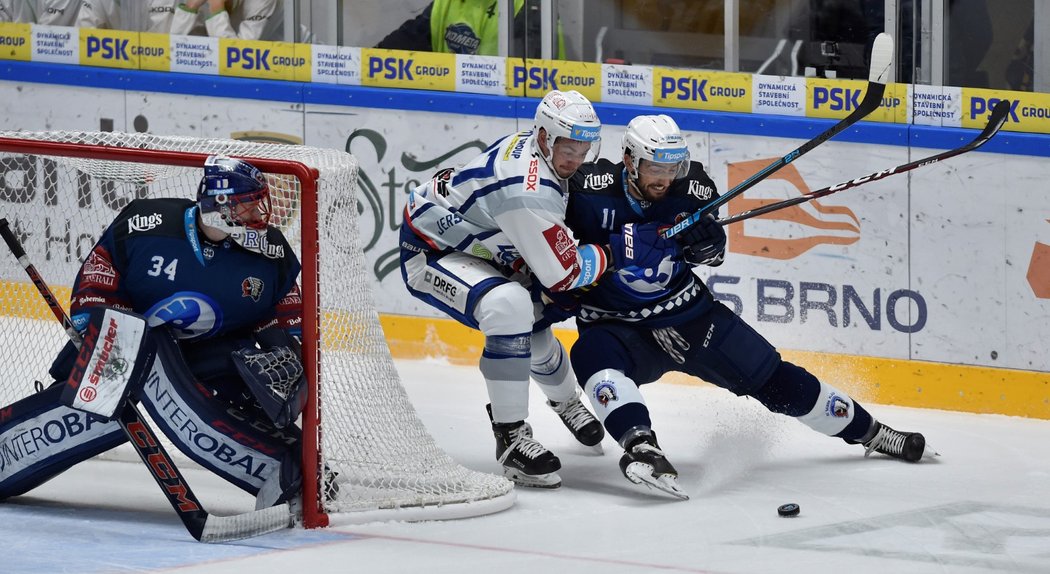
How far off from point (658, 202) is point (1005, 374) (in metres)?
1.63

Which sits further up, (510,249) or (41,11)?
(41,11)

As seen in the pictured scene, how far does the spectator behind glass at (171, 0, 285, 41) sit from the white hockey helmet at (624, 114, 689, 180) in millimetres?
2777

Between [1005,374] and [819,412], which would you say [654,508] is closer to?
[819,412]

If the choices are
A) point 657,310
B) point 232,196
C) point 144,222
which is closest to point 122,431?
point 144,222

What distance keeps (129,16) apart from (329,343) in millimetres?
3587

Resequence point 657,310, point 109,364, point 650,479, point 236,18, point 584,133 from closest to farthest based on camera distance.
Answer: point 109,364 → point 650,479 → point 584,133 → point 657,310 → point 236,18

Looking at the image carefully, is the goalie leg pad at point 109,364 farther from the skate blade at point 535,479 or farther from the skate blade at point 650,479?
the skate blade at point 650,479

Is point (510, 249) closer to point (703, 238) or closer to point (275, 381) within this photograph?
point (703, 238)

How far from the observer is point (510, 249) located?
4.55 meters

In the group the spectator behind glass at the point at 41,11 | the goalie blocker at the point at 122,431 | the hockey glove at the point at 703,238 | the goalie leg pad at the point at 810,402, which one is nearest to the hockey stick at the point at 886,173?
the hockey glove at the point at 703,238

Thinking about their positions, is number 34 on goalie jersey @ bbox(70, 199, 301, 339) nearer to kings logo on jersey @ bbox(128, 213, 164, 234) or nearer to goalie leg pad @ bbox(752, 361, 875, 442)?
kings logo on jersey @ bbox(128, 213, 164, 234)

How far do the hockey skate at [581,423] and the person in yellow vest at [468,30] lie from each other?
1.92 m

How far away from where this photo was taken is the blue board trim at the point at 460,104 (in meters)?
5.70

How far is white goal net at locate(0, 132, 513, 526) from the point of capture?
3.95m
